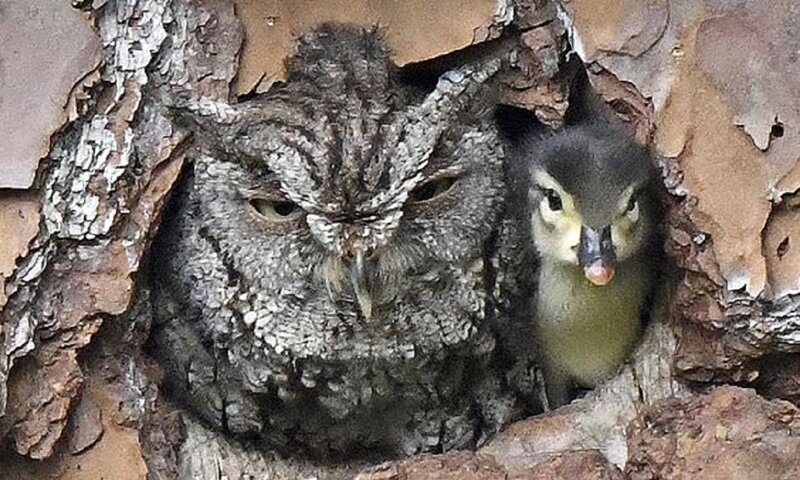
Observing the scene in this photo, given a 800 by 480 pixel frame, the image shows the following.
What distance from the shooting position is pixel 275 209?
225 centimetres

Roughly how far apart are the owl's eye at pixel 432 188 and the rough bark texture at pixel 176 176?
0.71ft

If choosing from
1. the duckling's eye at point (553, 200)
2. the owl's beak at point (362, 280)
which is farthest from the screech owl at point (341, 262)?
the duckling's eye at point (553, 200)

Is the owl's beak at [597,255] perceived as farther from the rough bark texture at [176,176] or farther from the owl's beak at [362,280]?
the owl's beak at [362,280]

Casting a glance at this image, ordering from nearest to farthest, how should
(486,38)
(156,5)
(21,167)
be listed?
1. (21,167)
2. (156,5)
3. (486,38)

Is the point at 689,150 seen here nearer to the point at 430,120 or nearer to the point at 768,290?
the point at 768,290

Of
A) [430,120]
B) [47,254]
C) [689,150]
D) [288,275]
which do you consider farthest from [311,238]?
[689,150]

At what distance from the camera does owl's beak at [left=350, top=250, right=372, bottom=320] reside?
2.14 meters

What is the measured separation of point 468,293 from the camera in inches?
93.1

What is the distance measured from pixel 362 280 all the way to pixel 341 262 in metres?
0.04

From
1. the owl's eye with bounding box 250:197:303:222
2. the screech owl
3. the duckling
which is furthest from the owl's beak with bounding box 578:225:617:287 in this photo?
the owl's eye with bounding box 250:197:303:222

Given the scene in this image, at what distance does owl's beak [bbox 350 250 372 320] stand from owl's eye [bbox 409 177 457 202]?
0.43ft

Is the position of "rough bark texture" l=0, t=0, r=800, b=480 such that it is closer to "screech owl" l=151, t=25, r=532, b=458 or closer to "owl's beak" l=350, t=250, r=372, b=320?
"screech owl" l=151, t=25, r=532, b=458

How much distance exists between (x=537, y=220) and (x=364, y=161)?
350 mm

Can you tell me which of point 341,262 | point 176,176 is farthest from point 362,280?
point 176,176
